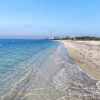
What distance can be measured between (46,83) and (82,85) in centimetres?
204

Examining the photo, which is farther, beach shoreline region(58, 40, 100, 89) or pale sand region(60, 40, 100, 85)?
pale sand region(60, 40, 100, 85)

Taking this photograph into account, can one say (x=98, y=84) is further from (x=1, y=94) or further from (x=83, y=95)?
(x=1, y=94)

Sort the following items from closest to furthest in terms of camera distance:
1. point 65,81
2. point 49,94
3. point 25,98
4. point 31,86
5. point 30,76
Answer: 1. point 25,98
2. point 49,94
3. point 31,86
4. point 65,81
5. point 30,76

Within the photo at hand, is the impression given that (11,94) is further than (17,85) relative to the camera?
No

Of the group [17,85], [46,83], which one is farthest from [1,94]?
[46,83]

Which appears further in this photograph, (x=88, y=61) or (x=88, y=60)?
(x=88, y=60)

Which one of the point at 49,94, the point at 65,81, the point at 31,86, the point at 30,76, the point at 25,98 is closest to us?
the point at 25,98

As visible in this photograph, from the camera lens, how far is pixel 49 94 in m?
12.0

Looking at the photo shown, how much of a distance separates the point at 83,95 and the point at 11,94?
3.32 m

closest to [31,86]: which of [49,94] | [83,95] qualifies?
[49,94]

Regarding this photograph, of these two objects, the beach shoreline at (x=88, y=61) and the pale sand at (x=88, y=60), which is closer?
the beach shoreline at (x=88, y=61)

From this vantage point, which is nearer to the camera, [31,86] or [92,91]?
[92,91]

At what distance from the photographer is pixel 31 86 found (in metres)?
13.8

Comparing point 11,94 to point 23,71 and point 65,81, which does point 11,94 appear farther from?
point 23,71
